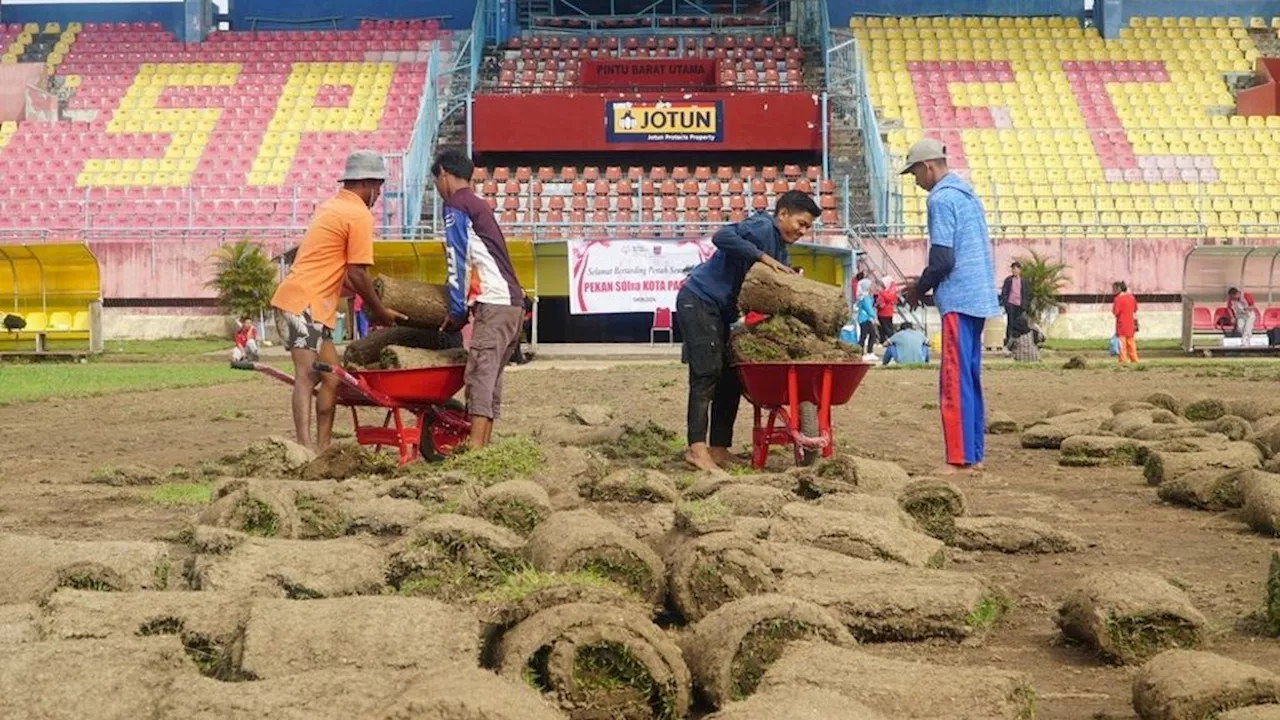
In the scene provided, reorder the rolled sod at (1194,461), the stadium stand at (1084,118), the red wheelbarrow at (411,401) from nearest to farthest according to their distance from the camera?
the rolled sod at (1194,461)
the red wheelbarrow at (411,401)
the stadium stand at (1084,118)

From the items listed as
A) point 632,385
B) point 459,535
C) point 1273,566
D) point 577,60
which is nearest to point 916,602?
point 1273,566

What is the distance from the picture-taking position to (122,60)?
147ft

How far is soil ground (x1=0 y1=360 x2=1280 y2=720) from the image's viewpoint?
5324 millimetres

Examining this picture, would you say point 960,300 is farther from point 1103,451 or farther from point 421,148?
point 421,148

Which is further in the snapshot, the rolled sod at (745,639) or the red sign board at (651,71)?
the red sign board at (651,71)

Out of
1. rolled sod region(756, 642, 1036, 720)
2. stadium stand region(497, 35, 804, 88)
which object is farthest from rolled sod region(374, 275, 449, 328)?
stadium stand region(497, 35, 804, 88)

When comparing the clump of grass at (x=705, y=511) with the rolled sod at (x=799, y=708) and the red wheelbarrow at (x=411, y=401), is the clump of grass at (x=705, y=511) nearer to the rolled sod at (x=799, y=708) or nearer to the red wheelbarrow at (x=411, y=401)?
the rolled sod at (x=799, y=708)

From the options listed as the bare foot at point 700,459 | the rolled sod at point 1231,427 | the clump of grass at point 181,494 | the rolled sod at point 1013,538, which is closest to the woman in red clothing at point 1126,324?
the rolled sod at point 1231,427

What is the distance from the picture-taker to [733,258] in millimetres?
10602

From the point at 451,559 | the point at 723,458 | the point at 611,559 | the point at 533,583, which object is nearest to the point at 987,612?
the point at 611,559

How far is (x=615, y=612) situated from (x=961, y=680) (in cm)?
87

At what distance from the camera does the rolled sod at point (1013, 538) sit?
7.25 m

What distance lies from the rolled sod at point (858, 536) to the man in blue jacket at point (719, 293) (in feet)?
11.6

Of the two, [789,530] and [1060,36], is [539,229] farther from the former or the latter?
[789,530]
